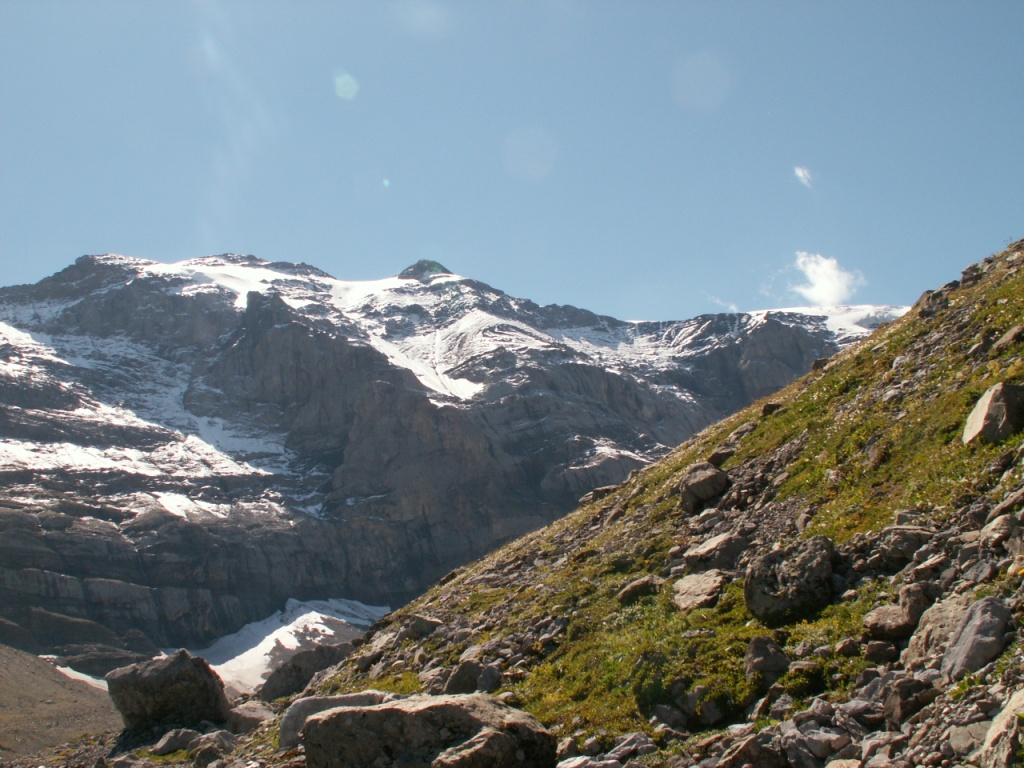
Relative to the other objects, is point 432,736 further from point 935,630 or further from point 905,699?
point 935,630

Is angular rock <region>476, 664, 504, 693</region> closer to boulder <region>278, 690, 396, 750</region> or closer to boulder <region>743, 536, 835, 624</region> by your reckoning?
boulder <region>278, 690, 396, 750</region>

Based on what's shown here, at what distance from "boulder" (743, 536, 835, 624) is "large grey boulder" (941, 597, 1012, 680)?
3.83 meters

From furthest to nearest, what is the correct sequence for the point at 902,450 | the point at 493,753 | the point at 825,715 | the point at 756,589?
the point at 902,450
the point at 756,589
the point at 493,753
the point at 825,715

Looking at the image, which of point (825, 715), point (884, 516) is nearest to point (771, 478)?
point (884, 516)

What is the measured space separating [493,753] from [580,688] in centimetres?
340

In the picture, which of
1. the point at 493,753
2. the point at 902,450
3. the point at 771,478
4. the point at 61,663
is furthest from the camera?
the point at 61,663

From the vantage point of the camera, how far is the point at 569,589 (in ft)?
72.0

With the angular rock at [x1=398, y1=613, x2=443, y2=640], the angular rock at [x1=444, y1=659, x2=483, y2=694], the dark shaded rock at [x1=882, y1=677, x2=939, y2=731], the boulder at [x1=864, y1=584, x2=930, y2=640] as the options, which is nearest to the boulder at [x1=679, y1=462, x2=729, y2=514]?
the angular rock at [x1=444, y1=659, x2=483, y2=694]

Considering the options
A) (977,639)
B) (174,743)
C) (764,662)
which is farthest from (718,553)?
(174,743)

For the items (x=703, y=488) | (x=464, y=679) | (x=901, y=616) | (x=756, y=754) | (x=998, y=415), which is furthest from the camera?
(x=703, y=488)

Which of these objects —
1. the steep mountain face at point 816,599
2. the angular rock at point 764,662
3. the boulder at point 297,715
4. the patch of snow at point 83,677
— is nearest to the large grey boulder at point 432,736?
the steep mountain face at point 816,599

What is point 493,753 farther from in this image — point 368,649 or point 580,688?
point 368,649

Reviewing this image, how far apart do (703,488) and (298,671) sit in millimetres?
35434

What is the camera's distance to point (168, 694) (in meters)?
43.3
